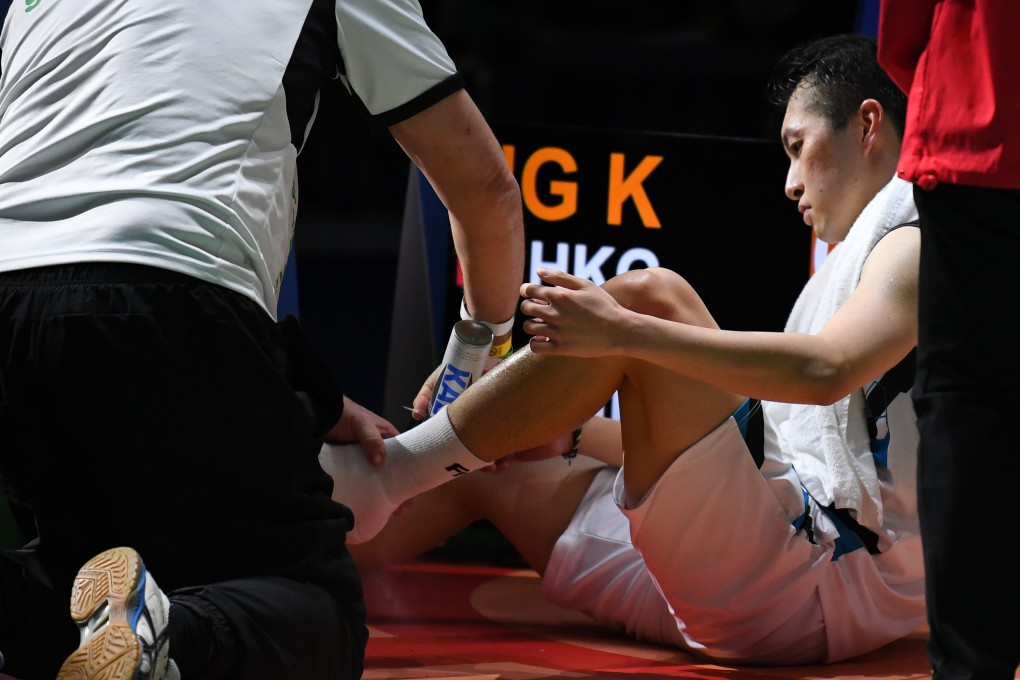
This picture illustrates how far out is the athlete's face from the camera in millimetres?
2041

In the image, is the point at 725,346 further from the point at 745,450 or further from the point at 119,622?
the point at 119,622

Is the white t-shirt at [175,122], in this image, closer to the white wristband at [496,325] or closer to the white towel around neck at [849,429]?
the white wristband at [496,325]

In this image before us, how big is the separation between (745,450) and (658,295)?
0.26 metres

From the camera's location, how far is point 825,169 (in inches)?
81.4

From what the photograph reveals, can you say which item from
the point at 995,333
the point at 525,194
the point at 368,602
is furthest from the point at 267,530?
the point at 525,194

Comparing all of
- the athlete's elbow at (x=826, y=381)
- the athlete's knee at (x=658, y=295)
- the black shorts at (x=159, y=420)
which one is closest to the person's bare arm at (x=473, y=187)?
the athlete's knee at (x=658, y=295)

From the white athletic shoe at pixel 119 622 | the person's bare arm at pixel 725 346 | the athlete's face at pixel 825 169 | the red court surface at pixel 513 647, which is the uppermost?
the athlete's face at pixel 825 169

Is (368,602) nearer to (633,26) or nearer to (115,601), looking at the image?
(115,601)

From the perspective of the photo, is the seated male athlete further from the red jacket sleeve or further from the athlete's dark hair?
the red jacket sleeve

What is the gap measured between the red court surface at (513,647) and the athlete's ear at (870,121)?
2.83 ft

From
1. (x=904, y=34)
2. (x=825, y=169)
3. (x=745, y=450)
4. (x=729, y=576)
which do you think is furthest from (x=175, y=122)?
(x=825, y=169)

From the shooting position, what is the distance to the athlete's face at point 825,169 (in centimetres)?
204

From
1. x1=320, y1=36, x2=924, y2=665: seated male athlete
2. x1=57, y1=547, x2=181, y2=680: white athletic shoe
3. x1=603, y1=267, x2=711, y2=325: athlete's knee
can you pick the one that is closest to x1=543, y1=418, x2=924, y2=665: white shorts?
x1=320, y1=36, x2=924, y2=665: seated male athlete

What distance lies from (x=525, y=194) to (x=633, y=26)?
4.48ft
